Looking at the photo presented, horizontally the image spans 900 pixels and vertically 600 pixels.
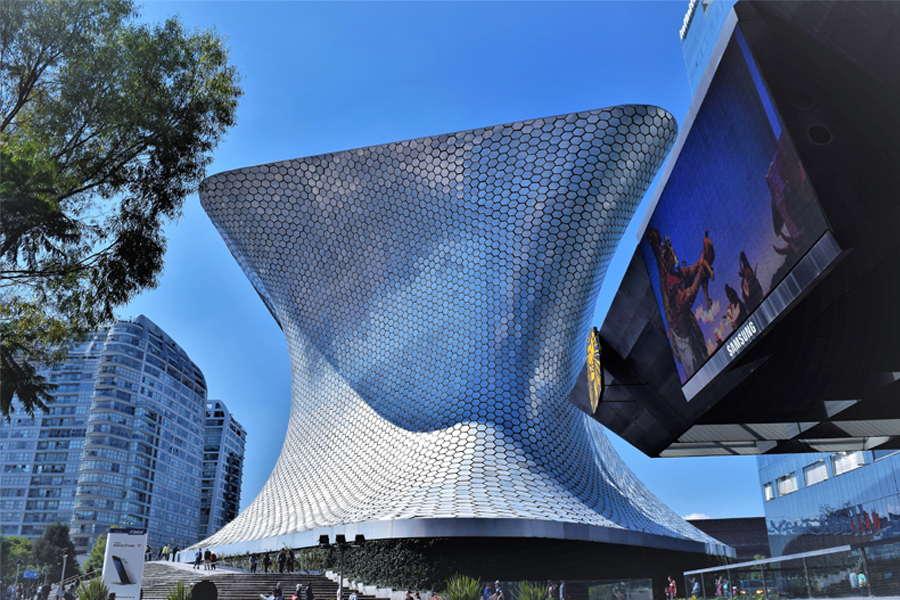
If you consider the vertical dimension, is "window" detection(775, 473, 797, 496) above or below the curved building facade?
below

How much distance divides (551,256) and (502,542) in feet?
42.0

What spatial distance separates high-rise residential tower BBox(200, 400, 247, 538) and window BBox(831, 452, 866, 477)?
115632 mm

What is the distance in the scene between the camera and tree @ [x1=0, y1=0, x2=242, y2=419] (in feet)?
32.7

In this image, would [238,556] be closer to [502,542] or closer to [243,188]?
[502,542]

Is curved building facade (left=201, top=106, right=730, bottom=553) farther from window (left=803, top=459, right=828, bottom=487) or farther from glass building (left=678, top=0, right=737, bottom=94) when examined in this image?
glass building (left=678, top=0, right=737, bottom=94)

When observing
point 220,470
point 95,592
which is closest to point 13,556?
point 220,470

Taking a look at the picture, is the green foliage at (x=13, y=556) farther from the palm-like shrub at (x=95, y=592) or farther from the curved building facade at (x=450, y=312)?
the palm-like shrub at (x=95, y=592)

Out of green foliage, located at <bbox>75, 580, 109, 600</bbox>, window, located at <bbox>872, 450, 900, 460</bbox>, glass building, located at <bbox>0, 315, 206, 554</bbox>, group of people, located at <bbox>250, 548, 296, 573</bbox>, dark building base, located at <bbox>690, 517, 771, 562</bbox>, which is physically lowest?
green foliage, located at <bbox>75, 580, 109, 600</bbox>

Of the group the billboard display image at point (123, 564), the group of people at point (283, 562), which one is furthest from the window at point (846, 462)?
the billboard display image at point (123, 564)

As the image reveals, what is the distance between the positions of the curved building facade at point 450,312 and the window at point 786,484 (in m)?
4.13

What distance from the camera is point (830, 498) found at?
1017 inches

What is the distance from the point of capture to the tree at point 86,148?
9969 mm

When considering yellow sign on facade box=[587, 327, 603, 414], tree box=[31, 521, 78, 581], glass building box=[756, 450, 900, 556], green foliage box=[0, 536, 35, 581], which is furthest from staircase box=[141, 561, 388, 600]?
green foliage box=[0, 536, 35, 581]

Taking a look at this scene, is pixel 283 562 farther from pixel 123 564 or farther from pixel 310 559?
pixel 123 564
